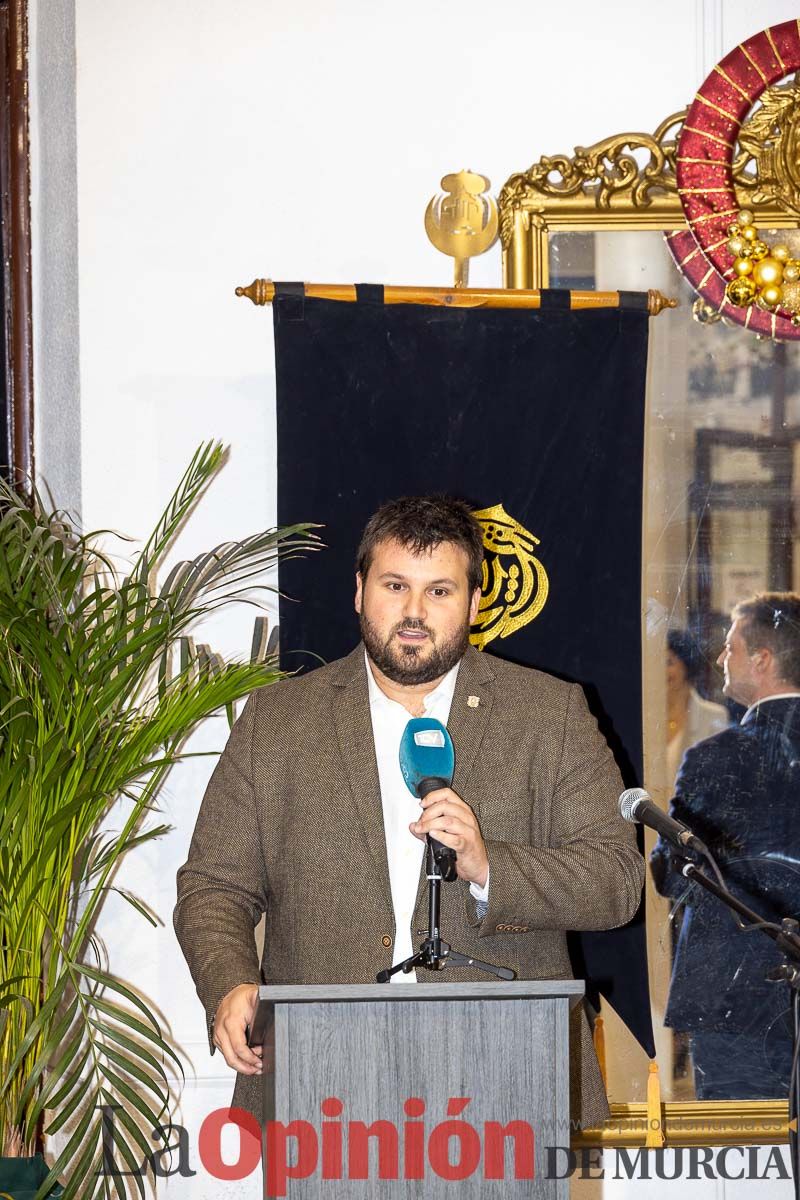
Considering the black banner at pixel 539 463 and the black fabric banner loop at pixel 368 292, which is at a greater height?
the black fabric banner loop at pixel 368 292

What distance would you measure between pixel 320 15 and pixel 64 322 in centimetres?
104

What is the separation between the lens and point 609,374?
352cm

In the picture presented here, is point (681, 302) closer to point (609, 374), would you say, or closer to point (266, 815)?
point (609, 374)

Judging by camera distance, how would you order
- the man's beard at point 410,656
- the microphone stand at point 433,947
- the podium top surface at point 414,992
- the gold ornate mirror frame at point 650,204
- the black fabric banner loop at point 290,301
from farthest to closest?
the gold ornate mirror frame at point 650,204 < the black fabric banner loop at point 290,301 < the man's beard at point 410,656 < the microphone stand at point 433,947 < the podium top surface at point 414,992

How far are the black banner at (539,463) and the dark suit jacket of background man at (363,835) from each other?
2.37ft

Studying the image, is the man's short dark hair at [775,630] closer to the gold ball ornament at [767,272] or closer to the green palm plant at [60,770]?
the gold ball ornament at [767,272]

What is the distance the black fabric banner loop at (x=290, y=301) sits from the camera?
337cm

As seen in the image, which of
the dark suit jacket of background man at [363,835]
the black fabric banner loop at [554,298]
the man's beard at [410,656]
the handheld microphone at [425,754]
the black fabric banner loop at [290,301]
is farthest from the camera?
the black fabric banner loop at [554,298]

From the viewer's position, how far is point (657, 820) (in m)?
2.03

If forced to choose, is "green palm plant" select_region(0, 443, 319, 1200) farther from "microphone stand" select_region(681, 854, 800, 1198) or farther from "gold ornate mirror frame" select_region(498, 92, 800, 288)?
"microphone stand" select_region(681, 854, 800, 1198)

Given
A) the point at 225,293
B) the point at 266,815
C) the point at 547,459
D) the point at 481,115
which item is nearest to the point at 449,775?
the point at 266,815

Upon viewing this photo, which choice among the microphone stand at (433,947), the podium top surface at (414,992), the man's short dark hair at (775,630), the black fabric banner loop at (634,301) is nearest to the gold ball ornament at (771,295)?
the black fabric banner loop at (634,301)

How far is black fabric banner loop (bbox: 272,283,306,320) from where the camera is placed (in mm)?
3371

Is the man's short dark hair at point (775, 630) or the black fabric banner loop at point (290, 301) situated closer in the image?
the black fabric banner loop at point (290, 301)
